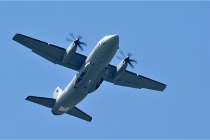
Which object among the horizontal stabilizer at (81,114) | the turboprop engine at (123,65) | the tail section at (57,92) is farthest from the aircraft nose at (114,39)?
the horizontal stabilizer at (81,114)

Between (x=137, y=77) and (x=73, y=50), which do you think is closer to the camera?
(x=73, y=50)

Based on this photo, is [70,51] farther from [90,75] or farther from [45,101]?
[45,101]

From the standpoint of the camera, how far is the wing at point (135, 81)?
60094 millimetres

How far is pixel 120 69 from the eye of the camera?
5756 centimetres

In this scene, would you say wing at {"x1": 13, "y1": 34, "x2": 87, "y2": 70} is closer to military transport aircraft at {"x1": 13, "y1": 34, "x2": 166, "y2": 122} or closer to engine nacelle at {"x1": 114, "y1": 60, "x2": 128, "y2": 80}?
military transport aircraft at {"x1": 13, "y1": 34, "x2": 166, "y2": 122}

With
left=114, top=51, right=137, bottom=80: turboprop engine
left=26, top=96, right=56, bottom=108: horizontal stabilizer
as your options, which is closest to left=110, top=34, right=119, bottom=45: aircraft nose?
left=114, top=51, right=137, bottom=80: turboprop engine

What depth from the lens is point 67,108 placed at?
190 ft

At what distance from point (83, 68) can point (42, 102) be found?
7209 mm

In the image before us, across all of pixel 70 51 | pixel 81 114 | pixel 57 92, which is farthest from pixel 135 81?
pixel 70 51

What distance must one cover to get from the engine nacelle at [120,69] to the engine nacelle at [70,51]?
17.9ft

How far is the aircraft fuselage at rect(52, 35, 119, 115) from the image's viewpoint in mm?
53188

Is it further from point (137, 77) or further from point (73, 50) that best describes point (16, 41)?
point (137, 77)

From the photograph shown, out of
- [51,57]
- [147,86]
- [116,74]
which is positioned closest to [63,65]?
[51,57]

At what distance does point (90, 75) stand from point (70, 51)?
3.36 m
